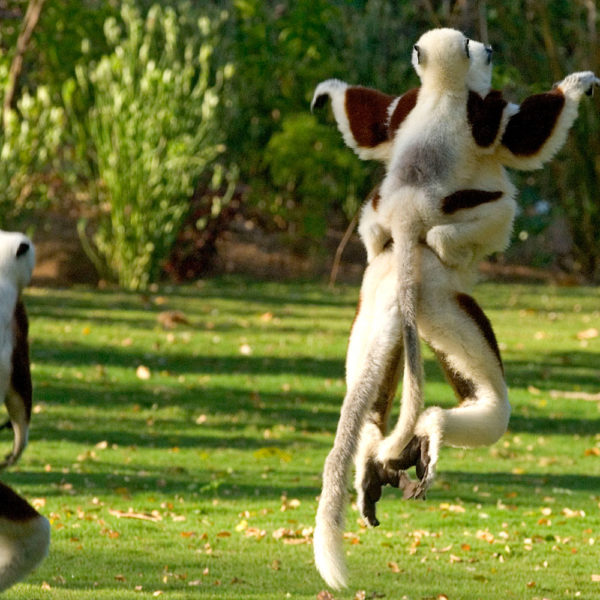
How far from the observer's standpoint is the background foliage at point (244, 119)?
65.8 ft

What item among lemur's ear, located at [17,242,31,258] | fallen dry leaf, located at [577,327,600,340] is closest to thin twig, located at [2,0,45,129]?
fallen dry leaf, located at [577,327,600,340]

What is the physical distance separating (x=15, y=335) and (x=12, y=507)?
527mm

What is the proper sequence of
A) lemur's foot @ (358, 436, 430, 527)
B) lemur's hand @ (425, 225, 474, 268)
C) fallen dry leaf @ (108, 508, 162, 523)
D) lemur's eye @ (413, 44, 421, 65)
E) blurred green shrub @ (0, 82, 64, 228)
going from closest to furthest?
lemur's foot @ (358, 436, 430, 527)
lemur's hand @ (425, 225, 474, 268)
lemur's eye @ (413, 44, 421, 65)
fallen dry leaf @ (108, 508, 162, 523)
blurred green shrub @ (0, 82, 64, 228)

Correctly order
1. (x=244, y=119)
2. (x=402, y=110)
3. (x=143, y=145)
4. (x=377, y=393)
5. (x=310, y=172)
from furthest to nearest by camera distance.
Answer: (x=244, y=119) < (x=310, y=172) < (x=143, y=145) < (x=402, y=110) < (x=377, y=393)

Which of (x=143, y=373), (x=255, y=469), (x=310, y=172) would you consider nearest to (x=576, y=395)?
(x=143, y=373)

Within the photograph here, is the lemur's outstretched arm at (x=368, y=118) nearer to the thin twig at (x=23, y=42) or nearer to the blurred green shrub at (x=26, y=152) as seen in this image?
the blurred green shrub at (x=26, y=152)

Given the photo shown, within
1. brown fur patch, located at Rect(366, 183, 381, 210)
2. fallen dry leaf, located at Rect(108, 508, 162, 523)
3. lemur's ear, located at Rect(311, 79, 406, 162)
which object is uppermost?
lemur's ear, located at Rect(311, 79, 406, 162)

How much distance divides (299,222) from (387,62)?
3408 mm

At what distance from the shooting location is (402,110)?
5.08 metres

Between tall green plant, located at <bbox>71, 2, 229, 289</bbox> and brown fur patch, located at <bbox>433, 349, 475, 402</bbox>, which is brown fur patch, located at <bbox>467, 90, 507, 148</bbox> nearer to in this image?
brown fur patch, located at <bbox>433, 349, 475, 402</bbox>

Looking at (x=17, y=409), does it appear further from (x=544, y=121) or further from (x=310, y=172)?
(x=310, y=172)

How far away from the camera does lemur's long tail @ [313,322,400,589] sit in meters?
4.49

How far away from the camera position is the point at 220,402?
12.6m

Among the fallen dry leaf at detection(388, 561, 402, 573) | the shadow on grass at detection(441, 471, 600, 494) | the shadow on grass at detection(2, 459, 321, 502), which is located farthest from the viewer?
the shadow on grass at detection(441, 471, 600, 494)
